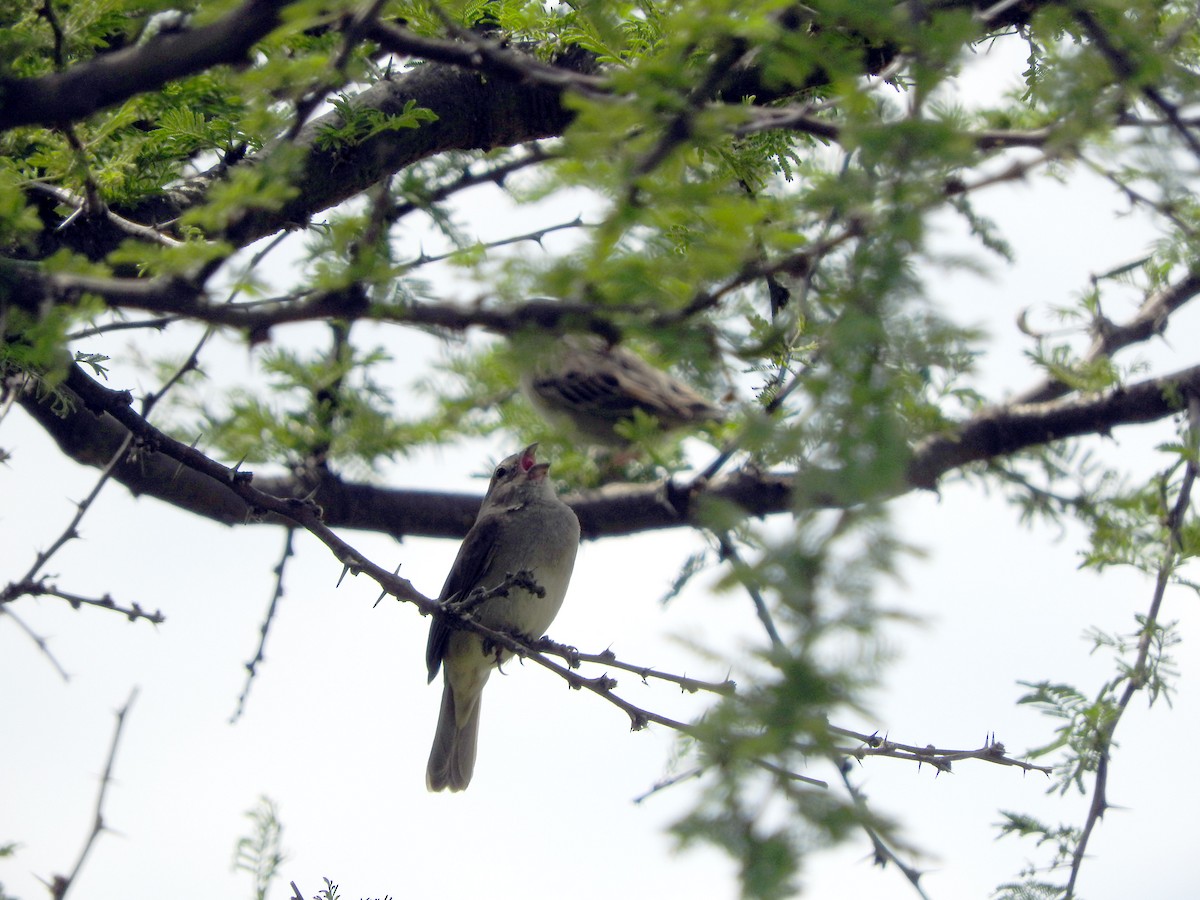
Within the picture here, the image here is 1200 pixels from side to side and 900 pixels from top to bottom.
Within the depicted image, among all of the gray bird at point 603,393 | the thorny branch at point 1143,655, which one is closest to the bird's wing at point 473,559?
the gray bird at point 603,393

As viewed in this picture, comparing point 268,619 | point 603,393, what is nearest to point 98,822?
point 268,619

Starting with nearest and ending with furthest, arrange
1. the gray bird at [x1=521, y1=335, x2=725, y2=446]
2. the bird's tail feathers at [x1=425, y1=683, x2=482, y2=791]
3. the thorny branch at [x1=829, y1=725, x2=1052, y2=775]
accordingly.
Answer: the thorny branch at [x1=829, y1=725, x2=1052, y2=775] → the gray bird at [x1=521, y1=335, x2=725, y2=446] → the bird's tail feathers at [x1=425, y1=683, x2=482, y2=791]

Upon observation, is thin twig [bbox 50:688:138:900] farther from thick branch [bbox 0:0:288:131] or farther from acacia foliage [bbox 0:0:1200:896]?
thick branch [bbox 0:0:288:131]

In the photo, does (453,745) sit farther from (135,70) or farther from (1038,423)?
(135,70)

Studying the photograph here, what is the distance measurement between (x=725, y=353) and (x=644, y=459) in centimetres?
392

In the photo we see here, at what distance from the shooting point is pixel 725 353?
2.11 metres

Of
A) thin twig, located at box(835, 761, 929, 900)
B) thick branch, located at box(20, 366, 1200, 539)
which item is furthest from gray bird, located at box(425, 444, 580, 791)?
thin twig, located at box(835, 761, 929, 900)

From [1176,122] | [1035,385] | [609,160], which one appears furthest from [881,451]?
[1035,385]

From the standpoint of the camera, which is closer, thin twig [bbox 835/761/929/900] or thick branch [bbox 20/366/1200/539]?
thin twig [bbox 835/761/929/900]

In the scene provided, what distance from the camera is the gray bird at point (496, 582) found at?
20.4 feet

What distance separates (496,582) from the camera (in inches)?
251

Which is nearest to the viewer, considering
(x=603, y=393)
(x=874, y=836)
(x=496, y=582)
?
(x=874, y=836)

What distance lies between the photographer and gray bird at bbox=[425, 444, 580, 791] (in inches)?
245

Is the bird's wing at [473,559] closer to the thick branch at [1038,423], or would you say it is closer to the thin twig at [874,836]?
the thick branch at [1038,423]
